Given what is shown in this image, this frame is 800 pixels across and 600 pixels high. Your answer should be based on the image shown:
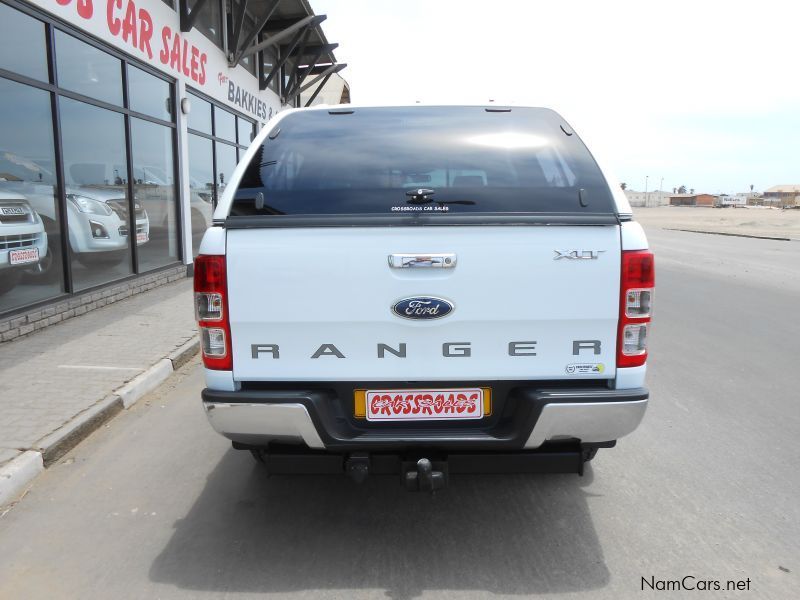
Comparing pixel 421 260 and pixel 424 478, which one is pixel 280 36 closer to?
pixel 421 260

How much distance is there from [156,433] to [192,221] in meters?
8.61

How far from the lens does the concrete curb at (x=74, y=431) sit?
364 centimetres

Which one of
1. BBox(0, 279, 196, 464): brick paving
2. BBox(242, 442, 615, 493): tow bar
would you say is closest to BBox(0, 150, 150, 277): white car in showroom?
BBox(0, 279, 196, 464): brick paving

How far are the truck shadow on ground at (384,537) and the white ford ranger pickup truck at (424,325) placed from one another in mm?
393

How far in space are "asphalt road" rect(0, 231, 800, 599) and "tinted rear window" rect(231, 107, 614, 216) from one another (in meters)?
1.53

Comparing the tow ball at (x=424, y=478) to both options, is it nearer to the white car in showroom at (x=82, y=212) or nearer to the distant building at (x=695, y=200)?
the white car in showroom at (x=82, y=212)

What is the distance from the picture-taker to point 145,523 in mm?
3293

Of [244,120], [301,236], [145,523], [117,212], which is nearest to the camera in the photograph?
[301,236]

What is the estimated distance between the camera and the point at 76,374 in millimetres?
5504

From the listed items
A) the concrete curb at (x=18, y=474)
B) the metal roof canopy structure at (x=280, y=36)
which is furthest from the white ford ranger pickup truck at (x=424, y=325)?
the metal roof canopy structure at (x=280, y=36)

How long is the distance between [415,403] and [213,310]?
3.10ft

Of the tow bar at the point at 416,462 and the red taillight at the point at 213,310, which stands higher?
the red taillight at the point at 213,310

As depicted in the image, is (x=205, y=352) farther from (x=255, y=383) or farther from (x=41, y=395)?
(x=41, y=395)

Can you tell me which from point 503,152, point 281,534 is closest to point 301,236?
→ point 503,152
